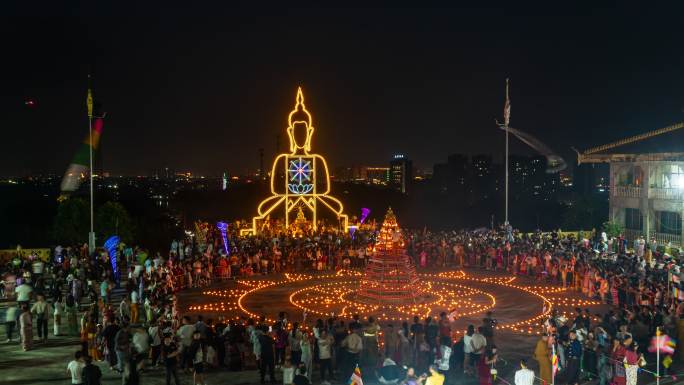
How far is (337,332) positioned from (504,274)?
650 inches

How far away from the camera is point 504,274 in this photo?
2888 cm

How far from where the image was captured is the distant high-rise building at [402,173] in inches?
5598

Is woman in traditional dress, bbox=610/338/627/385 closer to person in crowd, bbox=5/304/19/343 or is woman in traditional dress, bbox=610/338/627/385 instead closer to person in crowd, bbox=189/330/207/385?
person in crowd, bbox=189/330/207/385

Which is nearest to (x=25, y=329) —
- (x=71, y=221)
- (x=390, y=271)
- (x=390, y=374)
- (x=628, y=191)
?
(x=390, y=374)

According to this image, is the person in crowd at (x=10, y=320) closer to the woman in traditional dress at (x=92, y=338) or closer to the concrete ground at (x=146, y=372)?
the concrete ground at (x=146, y=372)

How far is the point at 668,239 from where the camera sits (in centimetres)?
3744

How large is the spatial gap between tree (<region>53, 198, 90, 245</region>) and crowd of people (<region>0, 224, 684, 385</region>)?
1150 cm

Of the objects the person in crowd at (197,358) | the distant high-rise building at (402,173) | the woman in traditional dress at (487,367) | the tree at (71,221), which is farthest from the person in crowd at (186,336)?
the distant high-rise building at (402,173)

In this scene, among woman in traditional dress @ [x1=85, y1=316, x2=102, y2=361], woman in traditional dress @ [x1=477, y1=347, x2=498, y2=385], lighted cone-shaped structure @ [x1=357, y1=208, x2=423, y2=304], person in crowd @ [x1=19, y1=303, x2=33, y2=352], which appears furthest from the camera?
lighted cone-shaped structure @ [x1=357, y1=208, x2=423, y2=304]

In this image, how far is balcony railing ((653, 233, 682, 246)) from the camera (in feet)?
119

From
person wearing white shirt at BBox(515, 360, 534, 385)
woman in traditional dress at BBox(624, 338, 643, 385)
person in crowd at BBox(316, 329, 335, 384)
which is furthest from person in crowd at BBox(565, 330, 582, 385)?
person in crowd at BBox(316, 329, 335, 384)

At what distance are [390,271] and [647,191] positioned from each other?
85.5 ft

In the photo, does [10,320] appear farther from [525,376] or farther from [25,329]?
[525,376]

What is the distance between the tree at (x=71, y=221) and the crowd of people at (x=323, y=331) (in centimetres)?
1150
